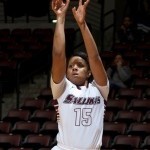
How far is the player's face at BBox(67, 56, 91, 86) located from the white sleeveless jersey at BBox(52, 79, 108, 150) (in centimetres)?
4

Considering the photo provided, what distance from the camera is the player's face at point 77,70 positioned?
4.13 metres

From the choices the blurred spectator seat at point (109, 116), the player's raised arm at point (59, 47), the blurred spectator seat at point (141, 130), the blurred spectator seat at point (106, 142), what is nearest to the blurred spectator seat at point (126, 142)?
the blurred spectator seat at point (106, 142)

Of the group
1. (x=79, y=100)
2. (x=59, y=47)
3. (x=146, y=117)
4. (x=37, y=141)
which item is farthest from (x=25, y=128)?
(x=59, y=47)

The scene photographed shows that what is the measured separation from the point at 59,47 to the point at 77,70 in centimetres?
21

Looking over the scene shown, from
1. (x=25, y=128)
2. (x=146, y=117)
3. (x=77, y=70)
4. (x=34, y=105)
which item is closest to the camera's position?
(x=77, y=70)

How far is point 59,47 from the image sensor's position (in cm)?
402

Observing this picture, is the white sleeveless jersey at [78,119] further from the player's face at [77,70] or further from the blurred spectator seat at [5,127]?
the blurred spectator seat at [5,127]

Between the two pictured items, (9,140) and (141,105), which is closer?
(9,140)

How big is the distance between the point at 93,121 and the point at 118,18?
11900 mm

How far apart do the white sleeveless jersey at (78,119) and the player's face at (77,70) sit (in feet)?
0.13

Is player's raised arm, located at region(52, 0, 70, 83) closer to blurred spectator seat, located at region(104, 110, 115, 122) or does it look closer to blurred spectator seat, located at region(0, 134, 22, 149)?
blurred spectator seat, located at region(0, 134, 22, 149)

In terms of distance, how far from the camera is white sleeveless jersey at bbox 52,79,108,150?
162 inches

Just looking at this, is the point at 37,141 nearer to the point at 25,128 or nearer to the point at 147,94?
the point at 25,128

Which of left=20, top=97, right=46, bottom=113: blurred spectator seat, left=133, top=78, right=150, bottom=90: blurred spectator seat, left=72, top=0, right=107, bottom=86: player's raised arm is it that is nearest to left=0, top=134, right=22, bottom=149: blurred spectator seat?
left=20, top=97, right=46, bottom=113: blurred spectator seat
